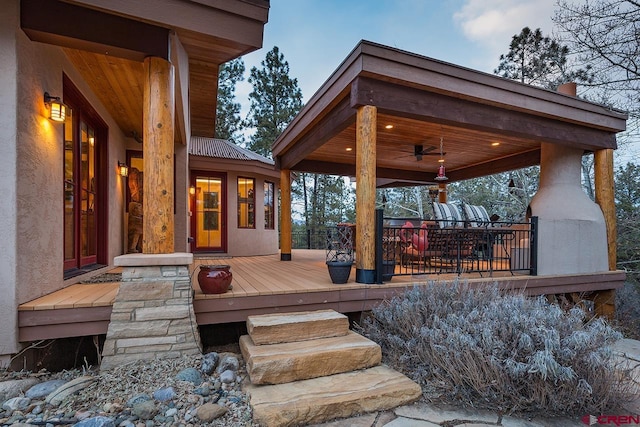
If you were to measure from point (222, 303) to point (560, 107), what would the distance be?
5.58 meters

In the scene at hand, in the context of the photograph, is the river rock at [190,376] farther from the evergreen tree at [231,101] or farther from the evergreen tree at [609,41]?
the evergreen tree at [231,101]

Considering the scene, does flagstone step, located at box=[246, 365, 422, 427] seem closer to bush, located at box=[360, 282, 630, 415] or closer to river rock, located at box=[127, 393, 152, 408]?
bush, located at box=[360, 282, 630, 415]

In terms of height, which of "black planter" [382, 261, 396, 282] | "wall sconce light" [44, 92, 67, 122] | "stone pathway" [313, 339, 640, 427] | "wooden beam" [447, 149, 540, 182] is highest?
"wooden beam" [447, 149, 540, 182]

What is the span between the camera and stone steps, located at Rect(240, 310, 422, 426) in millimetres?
2053

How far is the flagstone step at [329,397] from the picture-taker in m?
1.99

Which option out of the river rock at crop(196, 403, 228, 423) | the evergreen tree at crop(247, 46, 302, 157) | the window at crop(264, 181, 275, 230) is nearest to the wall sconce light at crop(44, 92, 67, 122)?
the river rock at crop(196, 403, 228, 423)

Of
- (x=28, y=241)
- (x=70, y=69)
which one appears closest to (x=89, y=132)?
(x=70, y=69)

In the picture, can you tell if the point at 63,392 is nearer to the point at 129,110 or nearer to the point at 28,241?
the point at 28,241

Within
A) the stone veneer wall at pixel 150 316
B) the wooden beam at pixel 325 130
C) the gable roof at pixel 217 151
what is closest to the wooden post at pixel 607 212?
the wooden beam at pixel 325 130

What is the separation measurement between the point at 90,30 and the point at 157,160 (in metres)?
1.20

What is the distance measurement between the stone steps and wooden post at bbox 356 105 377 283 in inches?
38.4

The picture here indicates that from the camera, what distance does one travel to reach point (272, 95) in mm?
16422

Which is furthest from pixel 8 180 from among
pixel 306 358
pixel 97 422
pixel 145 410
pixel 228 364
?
pixel 306 358

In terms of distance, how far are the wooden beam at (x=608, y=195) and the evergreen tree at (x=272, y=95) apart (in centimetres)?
1291
